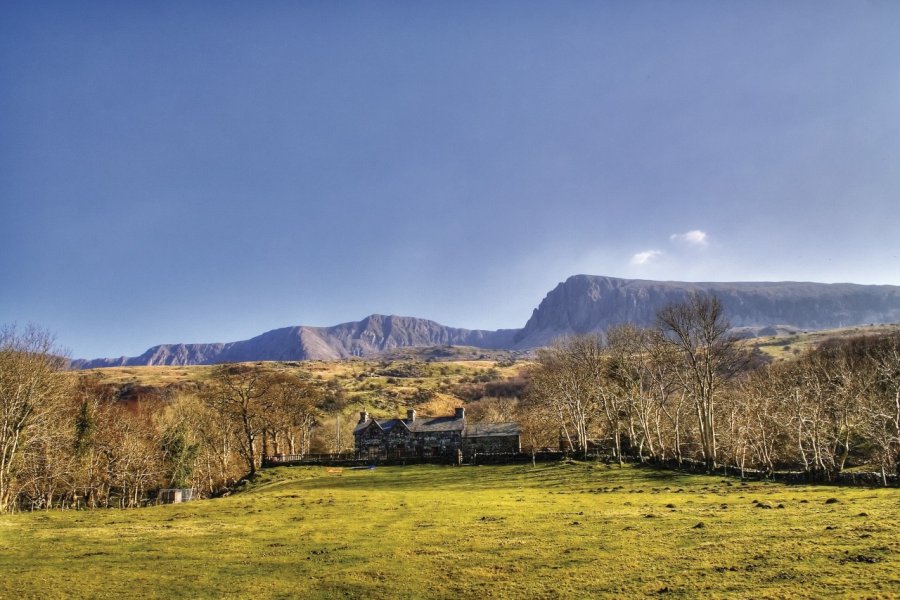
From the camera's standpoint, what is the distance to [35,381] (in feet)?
Result: 149

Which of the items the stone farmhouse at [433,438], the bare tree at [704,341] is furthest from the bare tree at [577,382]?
the bare tree at [704,341]

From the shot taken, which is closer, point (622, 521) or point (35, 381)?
point (622, 521)

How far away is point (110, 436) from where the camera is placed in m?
62.8

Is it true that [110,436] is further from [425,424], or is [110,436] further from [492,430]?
[492,430]

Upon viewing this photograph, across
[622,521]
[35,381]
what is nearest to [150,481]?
[35,381]

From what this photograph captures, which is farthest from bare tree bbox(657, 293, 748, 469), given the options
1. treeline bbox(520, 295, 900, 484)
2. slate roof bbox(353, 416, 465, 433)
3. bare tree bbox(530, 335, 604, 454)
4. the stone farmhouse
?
slate roof bbox(353, 416, 465, 433)

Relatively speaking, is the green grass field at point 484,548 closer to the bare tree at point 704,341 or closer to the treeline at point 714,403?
the bare tree at point 704,341

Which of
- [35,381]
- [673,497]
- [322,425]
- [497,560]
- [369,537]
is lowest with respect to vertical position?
[322,425]

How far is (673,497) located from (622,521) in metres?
13.2

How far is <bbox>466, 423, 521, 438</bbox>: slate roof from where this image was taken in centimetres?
8762

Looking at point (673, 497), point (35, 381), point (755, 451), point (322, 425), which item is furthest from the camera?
point (322, 425)

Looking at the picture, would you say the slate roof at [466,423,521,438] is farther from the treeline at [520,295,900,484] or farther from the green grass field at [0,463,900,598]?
the green grass field at [0,463,900,598]

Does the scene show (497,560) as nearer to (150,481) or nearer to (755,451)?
(755,451)

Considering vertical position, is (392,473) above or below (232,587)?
below
